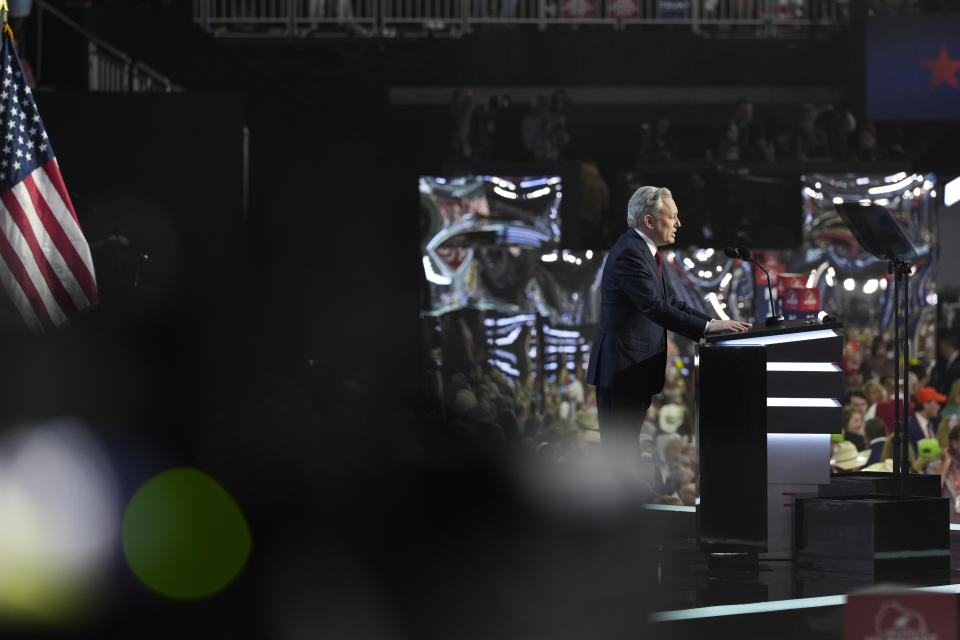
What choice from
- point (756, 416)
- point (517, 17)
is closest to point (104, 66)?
point (517, 17)

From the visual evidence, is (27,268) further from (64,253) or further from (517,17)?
(517,17)

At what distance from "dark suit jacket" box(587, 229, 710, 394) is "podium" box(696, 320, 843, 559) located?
0.19 metres

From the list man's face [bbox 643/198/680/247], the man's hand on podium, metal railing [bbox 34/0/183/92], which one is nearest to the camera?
the man's hand on podium

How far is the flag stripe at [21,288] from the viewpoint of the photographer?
6586mm

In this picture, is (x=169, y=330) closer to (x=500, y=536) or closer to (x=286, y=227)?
(x=500, y=536)

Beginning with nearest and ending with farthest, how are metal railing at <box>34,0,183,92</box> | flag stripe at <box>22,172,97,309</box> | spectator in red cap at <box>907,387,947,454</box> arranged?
flag stripe at <box>22,172,97,309</box>, spectator in red cap at <box>907,387,947,454</box>, metal railing at <box>34,0,183,92</box>

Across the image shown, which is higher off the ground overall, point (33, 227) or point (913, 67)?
point (913, 67)

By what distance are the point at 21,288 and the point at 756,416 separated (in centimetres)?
338

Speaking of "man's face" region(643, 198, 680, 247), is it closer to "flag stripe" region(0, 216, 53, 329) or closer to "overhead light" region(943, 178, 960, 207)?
"flag stripe" region(0, 216, 53, 329)

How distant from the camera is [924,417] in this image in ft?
34.5

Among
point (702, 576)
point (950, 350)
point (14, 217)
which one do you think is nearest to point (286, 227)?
point (950, 350)

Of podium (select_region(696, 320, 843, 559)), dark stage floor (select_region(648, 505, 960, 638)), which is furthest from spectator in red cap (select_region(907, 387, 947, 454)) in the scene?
podium (select_region(696, 320, 843, 559))

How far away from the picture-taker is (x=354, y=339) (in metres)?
14.1

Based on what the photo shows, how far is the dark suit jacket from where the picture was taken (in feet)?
19.5
